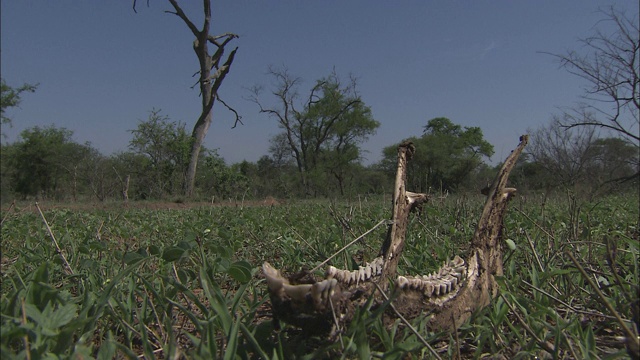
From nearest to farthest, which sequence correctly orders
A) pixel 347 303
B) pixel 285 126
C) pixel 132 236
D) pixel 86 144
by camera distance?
pixel 347 303
pixel 132 236
pixel 86 144
pixel 285 126

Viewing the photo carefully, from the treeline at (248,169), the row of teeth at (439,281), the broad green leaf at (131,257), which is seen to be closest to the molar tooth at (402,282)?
the row of teeth at (439,281)

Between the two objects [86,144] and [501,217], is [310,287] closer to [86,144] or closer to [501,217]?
[501,217]

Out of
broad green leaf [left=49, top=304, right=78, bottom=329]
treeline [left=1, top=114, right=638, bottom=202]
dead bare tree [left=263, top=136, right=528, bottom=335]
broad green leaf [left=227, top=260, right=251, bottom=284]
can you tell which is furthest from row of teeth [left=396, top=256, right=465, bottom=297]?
treeline [left=1, top=114, right=638, bottom=202]

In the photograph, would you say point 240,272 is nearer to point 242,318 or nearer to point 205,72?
point 242,318

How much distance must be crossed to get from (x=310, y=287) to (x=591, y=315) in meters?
1.16

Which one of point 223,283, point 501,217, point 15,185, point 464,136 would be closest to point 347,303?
point 501,217

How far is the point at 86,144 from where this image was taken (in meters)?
30.4

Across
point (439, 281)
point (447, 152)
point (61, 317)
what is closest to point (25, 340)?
point (61, 317)

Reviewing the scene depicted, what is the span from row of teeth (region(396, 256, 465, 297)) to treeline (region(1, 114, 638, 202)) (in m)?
5.98

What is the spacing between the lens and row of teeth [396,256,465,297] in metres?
1.23

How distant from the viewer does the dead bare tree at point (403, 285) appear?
37.2 inches

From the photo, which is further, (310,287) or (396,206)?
(396,206)

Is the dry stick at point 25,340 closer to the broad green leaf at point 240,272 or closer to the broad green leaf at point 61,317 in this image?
the broad green leaf at point 61,317

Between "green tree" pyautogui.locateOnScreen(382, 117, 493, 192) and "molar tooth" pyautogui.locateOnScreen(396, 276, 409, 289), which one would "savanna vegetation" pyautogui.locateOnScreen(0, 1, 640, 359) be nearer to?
"molar tooth" pyautogui.locateOnScreen(396, 276, 409, 289)
